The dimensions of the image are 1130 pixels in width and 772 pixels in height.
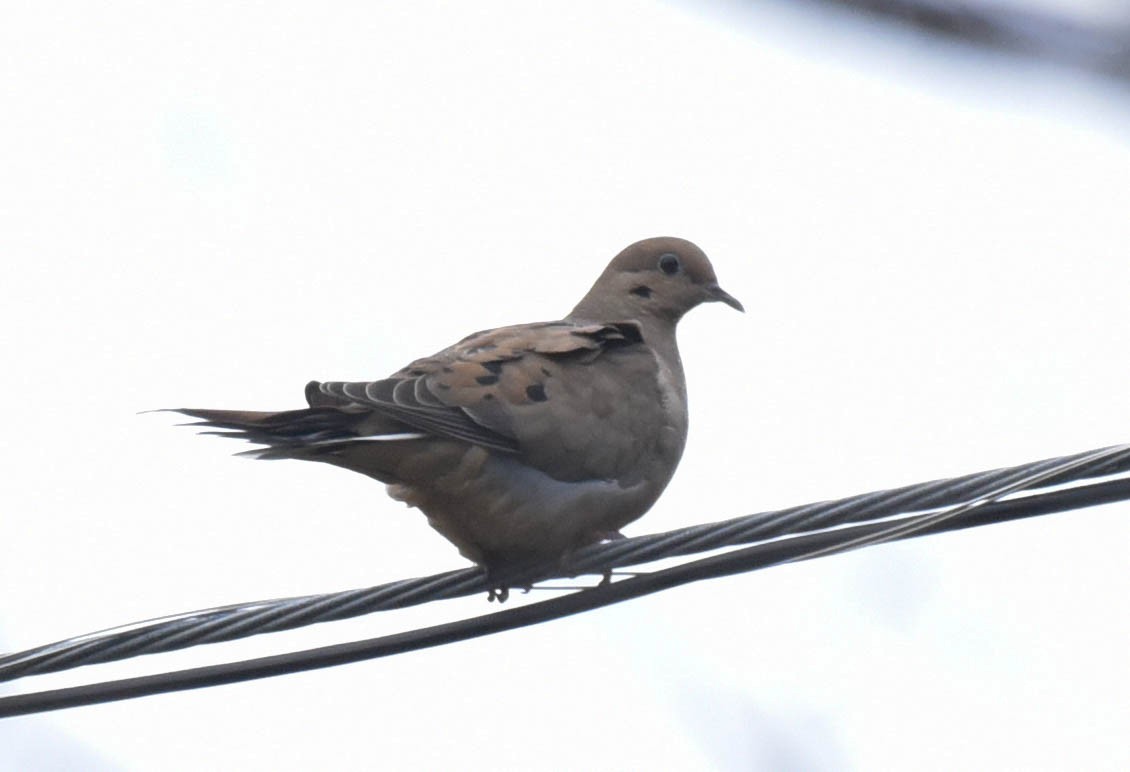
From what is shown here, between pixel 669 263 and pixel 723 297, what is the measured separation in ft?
0.88

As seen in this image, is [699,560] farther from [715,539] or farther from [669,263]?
[669,263]

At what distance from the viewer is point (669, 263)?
5.89m

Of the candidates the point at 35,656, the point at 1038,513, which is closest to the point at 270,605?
the point at 35,656

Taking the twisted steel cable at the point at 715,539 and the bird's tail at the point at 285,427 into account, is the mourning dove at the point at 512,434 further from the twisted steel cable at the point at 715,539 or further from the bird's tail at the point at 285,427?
the twisted steel cable at the point at 715,539

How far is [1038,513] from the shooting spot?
2883mm

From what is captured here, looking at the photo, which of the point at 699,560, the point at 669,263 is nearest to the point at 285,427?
the point at 699,560

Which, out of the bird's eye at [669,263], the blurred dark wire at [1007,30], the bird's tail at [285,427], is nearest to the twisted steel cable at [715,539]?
the bird's tail at [285,427]

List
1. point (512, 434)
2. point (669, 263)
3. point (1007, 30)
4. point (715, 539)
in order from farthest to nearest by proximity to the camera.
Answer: point (669, 263), point (512, 434), point (715, 539), point (1007, 30)

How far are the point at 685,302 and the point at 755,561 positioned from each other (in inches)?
114

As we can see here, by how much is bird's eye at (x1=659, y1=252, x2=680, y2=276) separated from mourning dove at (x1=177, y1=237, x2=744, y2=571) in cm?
113

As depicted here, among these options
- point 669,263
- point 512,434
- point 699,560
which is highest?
A: point 669,263

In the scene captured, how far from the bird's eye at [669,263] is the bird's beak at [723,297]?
0.16 m

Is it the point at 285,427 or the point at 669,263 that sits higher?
the point at 669,263

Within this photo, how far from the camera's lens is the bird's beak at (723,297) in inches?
232
